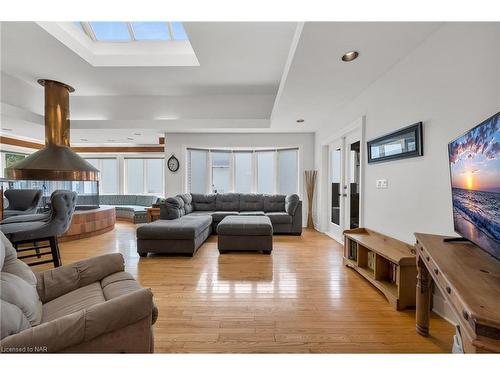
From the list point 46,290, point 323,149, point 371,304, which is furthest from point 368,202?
point 46,290

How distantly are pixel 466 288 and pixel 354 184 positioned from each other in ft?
9.67

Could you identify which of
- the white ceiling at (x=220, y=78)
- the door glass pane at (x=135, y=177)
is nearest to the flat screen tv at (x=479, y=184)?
the white ceiling at (x=220, y=78)

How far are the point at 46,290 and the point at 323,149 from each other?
4.90 meters

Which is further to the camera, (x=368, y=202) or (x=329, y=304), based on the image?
(x=368, y=202)

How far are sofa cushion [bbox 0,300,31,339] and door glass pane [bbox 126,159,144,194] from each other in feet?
23.7

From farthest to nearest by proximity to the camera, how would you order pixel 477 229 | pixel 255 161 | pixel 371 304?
pixel 255 161, pixel 371 304, pixel 477 229

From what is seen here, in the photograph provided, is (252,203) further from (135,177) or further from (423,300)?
(135,177)

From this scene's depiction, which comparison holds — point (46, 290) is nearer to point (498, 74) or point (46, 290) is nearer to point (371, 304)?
point (371, 304)

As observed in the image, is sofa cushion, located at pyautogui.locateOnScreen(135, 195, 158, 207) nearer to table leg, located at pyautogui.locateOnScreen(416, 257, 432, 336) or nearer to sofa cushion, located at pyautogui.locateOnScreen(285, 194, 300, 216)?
sofa cushion, located at pyautogui.locateOnScreen(285, 194, 300, 216)

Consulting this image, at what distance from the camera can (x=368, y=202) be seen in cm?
291

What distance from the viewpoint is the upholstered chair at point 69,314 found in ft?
2.84

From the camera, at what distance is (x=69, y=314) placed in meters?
1.13

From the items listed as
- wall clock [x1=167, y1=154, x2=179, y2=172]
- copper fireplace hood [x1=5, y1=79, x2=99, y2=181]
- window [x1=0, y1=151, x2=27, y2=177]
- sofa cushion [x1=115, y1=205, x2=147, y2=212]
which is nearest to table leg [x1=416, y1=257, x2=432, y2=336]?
copper fireplace hood [x1=5, y1=79, x2=99, y2=181]

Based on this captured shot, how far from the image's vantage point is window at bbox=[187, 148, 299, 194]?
19.4ft
